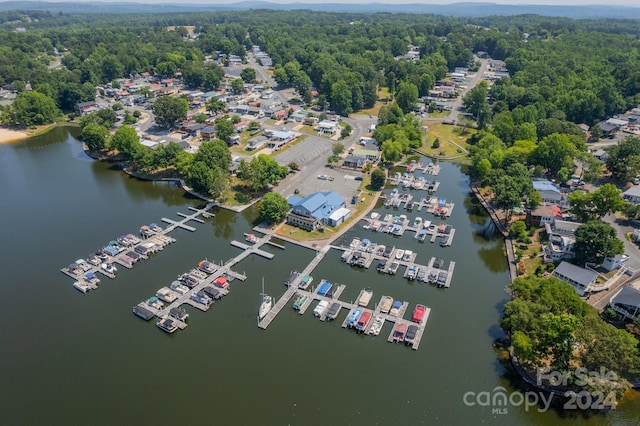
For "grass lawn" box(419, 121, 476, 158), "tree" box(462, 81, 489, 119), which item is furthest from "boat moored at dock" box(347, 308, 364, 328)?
"tree" box(462, 81, 489, 119)

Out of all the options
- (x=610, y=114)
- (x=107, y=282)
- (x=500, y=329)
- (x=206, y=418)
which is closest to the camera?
(x=206, y=418)

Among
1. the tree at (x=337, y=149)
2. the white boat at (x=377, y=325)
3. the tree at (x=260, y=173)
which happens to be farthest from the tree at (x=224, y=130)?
the white boat at (x=377, y=325)

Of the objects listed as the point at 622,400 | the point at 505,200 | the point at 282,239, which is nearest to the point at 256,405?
the point at 282,239

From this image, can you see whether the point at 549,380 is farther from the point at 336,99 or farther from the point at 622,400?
the point at 336,99

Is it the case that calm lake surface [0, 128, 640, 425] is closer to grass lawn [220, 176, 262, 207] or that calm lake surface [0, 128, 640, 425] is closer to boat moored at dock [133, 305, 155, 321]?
boat moored at dock [133, 305, 155, 321]

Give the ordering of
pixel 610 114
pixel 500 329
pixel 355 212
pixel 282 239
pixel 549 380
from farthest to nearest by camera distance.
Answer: pixel 610 114 < pixel 355 212 < pixel 282 239 < pixel 500 329 < pixel 549 380

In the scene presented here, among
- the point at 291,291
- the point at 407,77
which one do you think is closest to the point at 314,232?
the point at 291,291
